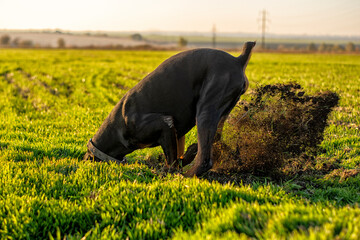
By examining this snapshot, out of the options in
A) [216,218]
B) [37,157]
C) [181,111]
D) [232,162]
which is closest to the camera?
[216,218]

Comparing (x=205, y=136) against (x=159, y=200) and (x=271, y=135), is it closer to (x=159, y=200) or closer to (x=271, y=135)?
(x=159, y=200)

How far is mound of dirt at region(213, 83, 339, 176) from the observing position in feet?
15.4

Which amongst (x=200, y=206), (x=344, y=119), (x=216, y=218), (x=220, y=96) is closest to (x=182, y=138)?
(x=220, y=96)

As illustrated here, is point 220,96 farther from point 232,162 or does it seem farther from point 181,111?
point 232,162

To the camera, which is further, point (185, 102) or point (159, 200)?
point (185, 102)

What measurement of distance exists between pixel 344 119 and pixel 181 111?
4943mm

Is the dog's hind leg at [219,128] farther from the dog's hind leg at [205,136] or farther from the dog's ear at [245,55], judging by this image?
the dog's ear at [245,55]

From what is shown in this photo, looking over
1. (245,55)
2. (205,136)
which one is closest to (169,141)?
(205,136)

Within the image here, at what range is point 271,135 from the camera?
4.69 m

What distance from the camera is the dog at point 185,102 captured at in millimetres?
4020

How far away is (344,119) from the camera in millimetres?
7414

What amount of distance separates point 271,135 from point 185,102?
4.70 ft

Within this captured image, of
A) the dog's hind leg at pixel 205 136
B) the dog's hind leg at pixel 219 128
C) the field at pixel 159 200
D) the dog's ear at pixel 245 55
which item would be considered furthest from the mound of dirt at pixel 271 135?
the dog's ear at pixel 245 55

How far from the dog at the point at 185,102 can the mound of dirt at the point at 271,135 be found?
0.39m
